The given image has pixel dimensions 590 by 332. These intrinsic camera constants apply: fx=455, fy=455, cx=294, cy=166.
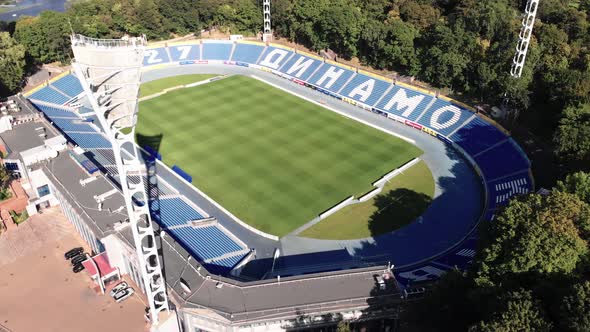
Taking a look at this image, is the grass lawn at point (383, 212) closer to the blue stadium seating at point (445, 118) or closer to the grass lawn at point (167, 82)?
the blue stadium seating at point (445, 118)

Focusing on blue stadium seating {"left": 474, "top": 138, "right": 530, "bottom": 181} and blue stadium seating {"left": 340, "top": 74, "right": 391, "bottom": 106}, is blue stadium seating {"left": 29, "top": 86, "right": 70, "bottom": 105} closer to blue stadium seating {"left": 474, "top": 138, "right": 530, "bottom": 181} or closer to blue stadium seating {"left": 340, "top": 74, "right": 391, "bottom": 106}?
blue stadium seating {"left": 340, "top": 74, "right": 391, "bottom": 106}

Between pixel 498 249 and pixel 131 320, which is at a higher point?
pixel 498 249

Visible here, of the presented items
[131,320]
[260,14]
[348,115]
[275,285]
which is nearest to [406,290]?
[275,285]

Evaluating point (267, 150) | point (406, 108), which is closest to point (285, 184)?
point (267, 150)

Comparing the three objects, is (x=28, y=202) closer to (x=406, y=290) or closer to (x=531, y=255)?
(x=406, y=290)

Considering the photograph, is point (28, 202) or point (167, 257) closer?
point (167, 257)

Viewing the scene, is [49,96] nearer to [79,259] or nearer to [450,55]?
[79,259]
